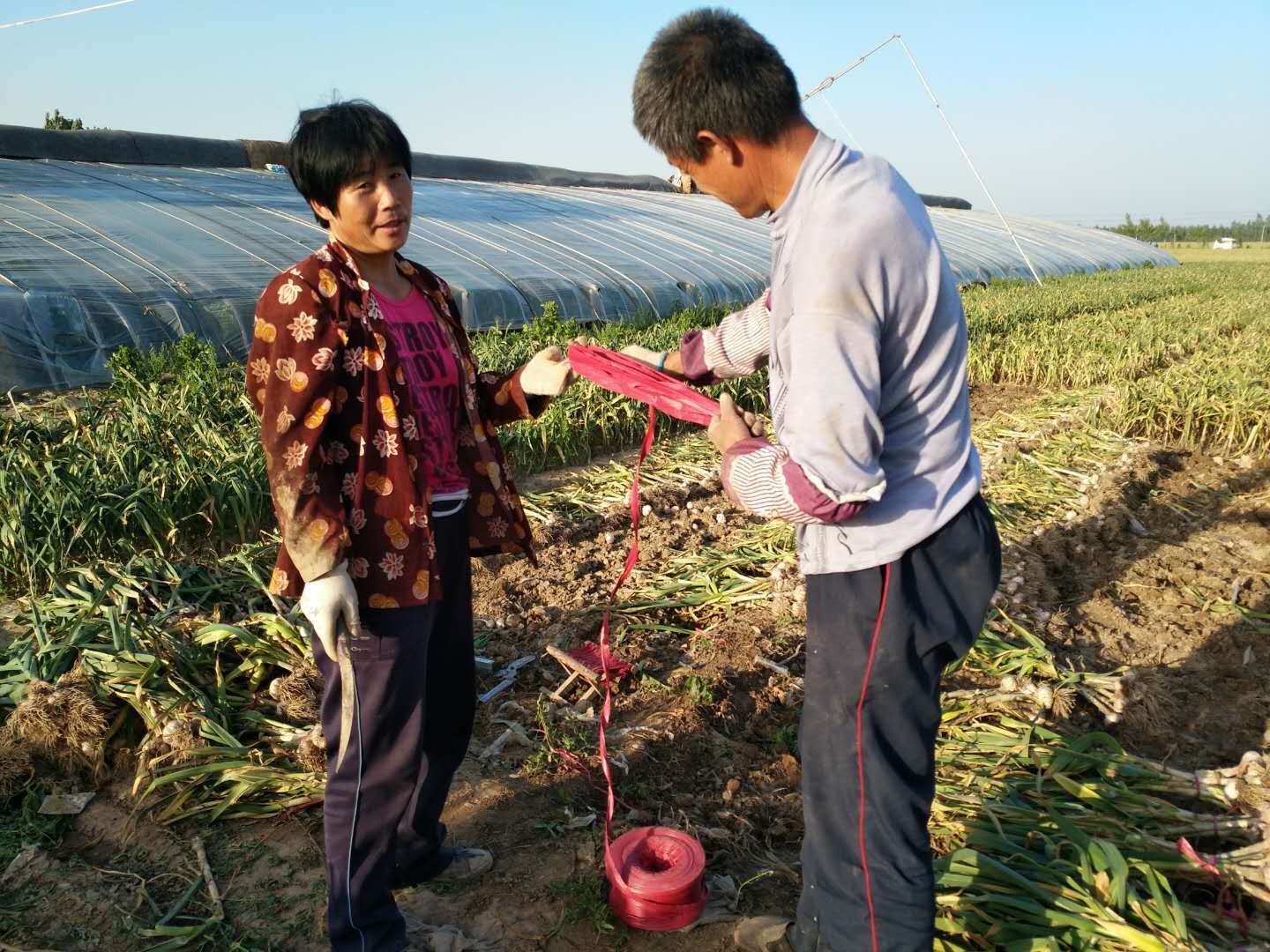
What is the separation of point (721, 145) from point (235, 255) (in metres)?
7.89

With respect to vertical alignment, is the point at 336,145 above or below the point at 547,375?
above

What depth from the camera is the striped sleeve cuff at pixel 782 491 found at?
1339 mm

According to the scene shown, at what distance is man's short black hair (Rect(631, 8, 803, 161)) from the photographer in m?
1.33

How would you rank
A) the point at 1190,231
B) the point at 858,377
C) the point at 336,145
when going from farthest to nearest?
the point at 1190,231, the point at 336,145, the point at 858,377

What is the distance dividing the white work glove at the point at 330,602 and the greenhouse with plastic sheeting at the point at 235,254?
5673 millimetres

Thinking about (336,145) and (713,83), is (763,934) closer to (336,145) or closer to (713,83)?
(713,83)

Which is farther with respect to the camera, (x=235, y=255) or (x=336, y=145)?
(x=235, y=255)

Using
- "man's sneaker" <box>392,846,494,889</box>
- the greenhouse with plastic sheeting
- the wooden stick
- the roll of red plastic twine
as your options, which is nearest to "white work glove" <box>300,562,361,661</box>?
the roll of red plastic twine

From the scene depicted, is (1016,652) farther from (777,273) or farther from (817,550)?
(777,273)

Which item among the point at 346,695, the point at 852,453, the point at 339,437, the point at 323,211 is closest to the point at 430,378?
the point at 339,437

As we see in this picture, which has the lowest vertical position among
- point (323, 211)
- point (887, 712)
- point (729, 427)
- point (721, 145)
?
point (887, 712)

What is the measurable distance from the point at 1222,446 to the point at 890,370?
608cm

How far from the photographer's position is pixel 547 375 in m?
2.04

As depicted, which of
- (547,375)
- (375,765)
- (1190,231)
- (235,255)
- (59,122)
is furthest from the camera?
(1190,231)
